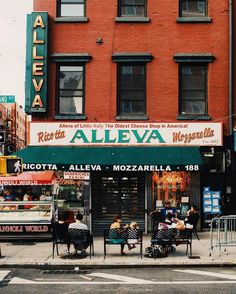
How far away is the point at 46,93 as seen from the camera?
1945 cm

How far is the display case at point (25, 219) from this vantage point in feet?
58.0

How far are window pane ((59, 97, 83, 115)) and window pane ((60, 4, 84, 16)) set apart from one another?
339 cm

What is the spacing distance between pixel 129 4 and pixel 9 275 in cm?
1210

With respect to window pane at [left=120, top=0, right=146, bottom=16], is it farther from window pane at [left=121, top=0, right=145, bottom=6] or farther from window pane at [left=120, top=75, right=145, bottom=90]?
window pane at [left=120, top=75, right=145, bottom=90]

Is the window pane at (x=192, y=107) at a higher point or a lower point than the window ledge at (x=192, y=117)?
higher

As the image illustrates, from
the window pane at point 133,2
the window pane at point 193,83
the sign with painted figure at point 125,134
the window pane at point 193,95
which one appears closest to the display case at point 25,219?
the sign with painted figure at point 125,134

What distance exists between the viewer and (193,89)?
65.3ft

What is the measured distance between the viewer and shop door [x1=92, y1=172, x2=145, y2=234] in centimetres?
1948

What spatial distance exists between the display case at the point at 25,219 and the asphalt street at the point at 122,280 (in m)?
4.27

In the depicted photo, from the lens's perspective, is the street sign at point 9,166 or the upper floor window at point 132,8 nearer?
the street sign at point 9,166

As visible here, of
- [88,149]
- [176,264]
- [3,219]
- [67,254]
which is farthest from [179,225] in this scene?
[3,219]

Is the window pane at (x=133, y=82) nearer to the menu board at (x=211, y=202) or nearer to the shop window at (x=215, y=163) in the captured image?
the shop window at (x=215, y=163)

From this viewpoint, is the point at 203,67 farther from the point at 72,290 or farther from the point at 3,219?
the point at 72,290

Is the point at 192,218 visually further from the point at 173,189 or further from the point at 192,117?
the point at 192,117
